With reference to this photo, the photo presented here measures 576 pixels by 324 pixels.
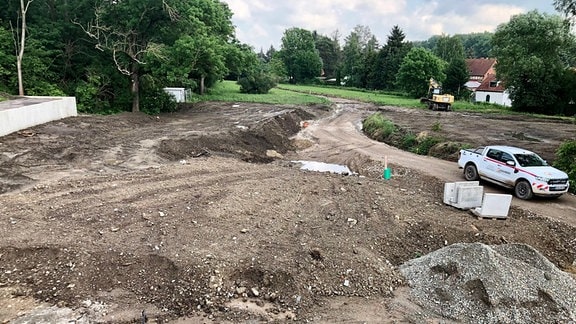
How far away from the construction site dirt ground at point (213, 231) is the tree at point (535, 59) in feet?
88.7

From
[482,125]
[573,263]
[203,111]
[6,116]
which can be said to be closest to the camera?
[573,263]

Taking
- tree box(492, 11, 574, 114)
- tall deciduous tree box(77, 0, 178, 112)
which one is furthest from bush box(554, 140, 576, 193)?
tree box(492, 11, 574, 114)

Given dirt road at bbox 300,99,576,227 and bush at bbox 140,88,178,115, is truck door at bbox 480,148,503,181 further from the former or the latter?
bush at bbox 140,88,178,115

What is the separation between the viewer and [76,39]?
32281 mm

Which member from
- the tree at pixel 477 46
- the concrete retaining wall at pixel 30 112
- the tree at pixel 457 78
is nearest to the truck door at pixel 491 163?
the concrete retaining wall at pixel 30 112

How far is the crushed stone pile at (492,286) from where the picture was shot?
847 cm

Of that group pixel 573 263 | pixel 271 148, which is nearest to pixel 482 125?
pixel 271 148

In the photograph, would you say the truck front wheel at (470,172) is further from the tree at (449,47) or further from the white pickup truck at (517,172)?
the tree at (449,47)

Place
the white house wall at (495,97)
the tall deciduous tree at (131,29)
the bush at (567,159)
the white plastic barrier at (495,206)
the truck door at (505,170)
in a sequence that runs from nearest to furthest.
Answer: the white plastic barrier at (495,206) → the truck door at (505,170) → the bush at (567,159) → the tall deciduous tree at (131,29) → the white house wall at (495,97)

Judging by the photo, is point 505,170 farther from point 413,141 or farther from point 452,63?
point 452,63

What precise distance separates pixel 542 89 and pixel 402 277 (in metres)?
44.1

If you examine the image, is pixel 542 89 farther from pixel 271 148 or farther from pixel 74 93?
pixel 74 93

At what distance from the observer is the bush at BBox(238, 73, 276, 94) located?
189ft

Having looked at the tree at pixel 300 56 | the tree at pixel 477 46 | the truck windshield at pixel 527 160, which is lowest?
the truck windshield at pixel 527 160
